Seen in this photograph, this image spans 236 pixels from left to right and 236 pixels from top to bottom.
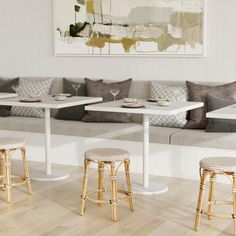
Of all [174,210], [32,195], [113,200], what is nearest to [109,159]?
[113,200]

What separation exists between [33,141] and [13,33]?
142 centimetres

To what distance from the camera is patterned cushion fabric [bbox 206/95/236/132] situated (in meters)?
4.74

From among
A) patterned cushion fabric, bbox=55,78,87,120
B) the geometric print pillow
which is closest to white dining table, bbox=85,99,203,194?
patterned cushion fabric, bbox=55,78,87,120

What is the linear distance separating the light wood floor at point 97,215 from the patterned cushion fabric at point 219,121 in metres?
0.48

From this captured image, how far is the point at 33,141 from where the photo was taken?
5.50 m

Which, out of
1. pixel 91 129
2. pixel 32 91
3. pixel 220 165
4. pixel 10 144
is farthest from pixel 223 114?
pixel 32 91

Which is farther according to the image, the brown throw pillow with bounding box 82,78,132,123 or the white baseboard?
the brown throw pillow with bounding box 82,78,132,123

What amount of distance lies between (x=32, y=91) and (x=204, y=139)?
2.04m

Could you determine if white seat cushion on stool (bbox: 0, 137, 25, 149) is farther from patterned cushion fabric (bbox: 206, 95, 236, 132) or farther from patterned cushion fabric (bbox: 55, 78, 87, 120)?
patterned cushion fabric (bbox: 206, 95, 236, 132)

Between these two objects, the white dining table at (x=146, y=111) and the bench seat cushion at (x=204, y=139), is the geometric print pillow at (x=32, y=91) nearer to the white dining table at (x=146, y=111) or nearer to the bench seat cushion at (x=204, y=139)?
the white dining table at (x=146, y=111)

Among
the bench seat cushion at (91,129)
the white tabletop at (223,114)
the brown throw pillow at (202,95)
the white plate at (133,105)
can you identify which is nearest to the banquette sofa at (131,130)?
the bench seat cushion at (91,129)

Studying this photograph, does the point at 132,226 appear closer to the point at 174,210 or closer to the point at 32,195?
the point at 174,210

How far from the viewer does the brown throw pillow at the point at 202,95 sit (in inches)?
196

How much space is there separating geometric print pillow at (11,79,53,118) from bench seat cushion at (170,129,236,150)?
64.2 inches
